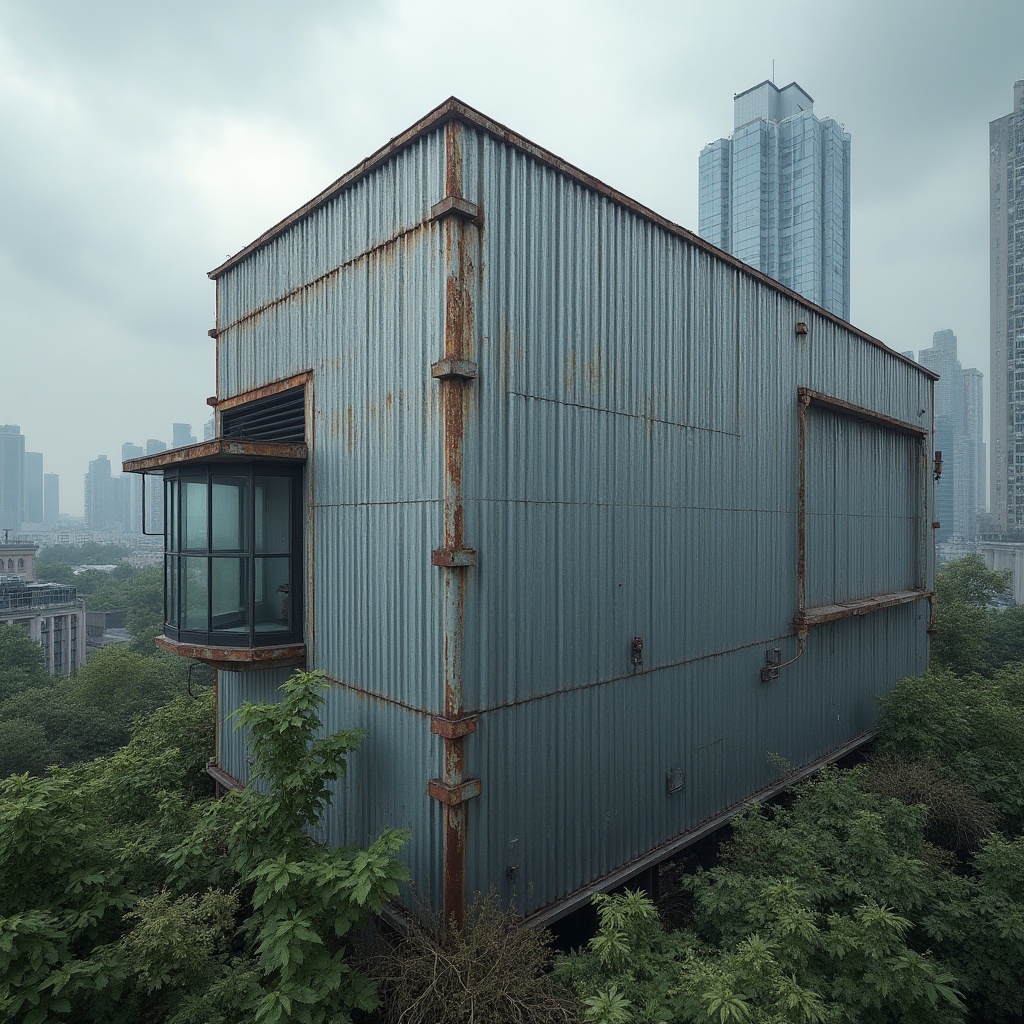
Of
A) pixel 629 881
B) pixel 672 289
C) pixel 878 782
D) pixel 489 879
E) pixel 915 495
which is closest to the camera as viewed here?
pixel 489 879

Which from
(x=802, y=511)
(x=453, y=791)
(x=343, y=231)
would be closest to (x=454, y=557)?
(x=453, y=791)

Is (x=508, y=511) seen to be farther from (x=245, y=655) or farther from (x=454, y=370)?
(x=245, y=655)

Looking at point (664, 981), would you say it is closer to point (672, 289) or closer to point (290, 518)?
point (290, 518)

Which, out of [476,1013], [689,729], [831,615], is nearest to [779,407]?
[831,615]

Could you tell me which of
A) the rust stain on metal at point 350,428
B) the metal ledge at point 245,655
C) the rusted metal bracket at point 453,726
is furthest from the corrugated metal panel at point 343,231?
the rusted metal bracket at point 453,726

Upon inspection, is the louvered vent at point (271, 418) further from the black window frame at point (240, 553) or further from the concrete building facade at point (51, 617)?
the concrete building facade at point (51, 617)
